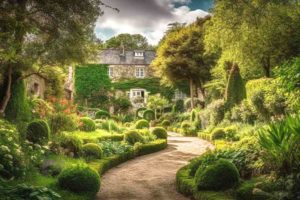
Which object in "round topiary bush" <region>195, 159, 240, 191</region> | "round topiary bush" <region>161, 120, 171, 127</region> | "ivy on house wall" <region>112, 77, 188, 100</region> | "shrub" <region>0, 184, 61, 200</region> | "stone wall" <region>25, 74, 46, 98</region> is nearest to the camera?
"shrub" <region>0, 184, 61, 200</region>

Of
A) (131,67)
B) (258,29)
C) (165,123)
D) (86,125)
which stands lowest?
(86,125)

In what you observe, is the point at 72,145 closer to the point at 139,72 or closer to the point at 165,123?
the point at 165,123

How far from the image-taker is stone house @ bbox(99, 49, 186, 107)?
155ft

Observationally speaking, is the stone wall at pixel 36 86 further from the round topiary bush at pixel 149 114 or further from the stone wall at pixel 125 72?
the stone wall at pixel 125 72

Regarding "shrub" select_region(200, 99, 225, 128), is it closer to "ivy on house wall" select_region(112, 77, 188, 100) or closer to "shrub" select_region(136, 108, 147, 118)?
"shrub" select_region(136, 108, 147, 118)

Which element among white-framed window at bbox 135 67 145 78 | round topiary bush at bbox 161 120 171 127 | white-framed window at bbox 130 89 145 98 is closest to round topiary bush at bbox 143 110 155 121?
round topiary bush at bbox 161 120 171 127

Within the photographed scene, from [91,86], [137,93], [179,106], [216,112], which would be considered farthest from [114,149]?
[137,93]

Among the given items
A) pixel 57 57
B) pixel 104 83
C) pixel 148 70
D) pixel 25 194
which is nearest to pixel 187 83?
pixel 148 70

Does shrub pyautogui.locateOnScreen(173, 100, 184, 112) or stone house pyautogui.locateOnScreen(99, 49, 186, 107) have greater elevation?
stone house pyautogui.locateOnScreen(99, 49, 186, 107)

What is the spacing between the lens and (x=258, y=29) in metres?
24.2

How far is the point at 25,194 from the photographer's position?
5852mm

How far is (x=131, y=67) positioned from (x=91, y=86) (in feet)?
22.3

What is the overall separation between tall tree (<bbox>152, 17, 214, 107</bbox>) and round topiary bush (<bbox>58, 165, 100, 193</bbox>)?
2994cm

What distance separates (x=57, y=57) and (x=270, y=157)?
433 inches
